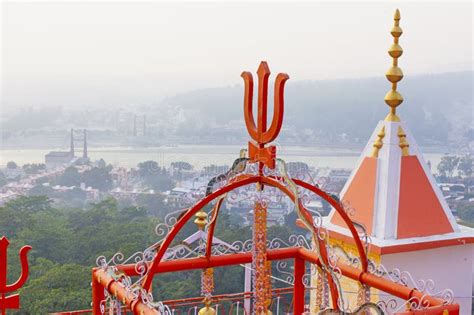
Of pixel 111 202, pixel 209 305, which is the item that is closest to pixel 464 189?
pixel 111 202

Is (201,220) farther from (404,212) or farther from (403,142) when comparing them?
(403,142)

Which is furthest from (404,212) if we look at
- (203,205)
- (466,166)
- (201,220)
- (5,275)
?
(466,166)

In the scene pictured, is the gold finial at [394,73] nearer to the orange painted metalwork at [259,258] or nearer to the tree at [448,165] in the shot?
the orange painted metalwork at [259,258]

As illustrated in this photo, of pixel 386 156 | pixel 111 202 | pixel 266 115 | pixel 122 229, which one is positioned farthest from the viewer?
pixel 111 202

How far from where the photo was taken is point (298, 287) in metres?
3.29

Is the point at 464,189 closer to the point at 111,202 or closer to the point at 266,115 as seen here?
the point at 111,202

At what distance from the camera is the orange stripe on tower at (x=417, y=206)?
141 inches

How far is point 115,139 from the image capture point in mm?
19609

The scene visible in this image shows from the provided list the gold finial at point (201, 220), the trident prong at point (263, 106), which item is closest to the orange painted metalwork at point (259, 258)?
the trident prong at point (263, 106)

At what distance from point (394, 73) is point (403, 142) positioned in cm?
43

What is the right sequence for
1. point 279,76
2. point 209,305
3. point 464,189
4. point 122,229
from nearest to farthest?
point 279,76, point 209,305, point 464,189, point 122,229

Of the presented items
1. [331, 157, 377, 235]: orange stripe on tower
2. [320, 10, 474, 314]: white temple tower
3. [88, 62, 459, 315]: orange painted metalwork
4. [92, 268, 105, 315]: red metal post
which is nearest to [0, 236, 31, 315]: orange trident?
[88, 62, 459, 315]: orange painted metalwork

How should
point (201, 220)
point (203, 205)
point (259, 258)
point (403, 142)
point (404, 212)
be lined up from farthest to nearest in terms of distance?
point (403, 142) → point (404, 212) → point (201, 220) → point (259, 258) → point (203, 205)

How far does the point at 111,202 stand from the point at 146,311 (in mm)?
13478
